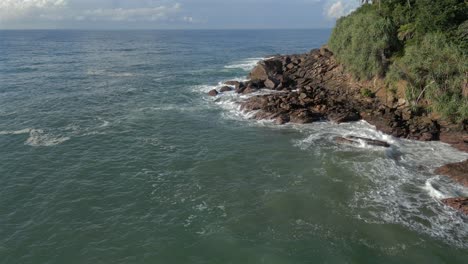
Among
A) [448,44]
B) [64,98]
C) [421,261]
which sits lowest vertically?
[421,261]

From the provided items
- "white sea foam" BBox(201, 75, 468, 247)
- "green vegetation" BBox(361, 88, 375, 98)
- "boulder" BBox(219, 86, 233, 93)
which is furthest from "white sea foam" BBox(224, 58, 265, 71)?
"white sea foam" BBox(201, 75, 468, 247)

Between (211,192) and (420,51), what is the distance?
36.0m

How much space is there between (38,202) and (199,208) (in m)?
15.2

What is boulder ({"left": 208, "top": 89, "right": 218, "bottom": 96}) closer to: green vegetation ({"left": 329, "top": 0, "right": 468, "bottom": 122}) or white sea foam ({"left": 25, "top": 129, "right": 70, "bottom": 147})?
green vegetation ({"left": 329, "top": 0, "right": 468, "bottom": 122})

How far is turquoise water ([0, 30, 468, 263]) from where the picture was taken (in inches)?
988

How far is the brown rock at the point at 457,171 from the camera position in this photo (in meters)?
33.2

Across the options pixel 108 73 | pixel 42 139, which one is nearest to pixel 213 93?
pixel 42 139

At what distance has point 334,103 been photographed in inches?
2210

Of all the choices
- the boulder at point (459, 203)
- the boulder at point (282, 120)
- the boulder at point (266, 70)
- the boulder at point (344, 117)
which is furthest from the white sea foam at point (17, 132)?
the boulder at point (459, 203)

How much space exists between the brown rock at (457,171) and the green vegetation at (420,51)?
10.5m

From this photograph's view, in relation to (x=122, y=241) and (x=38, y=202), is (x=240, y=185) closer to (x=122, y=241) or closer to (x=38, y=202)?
(x=122, y=241)

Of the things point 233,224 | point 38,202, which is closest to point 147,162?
point 38,202

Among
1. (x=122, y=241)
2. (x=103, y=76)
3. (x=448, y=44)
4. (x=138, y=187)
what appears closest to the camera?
(x=122, y=241)

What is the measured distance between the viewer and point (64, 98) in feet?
215
